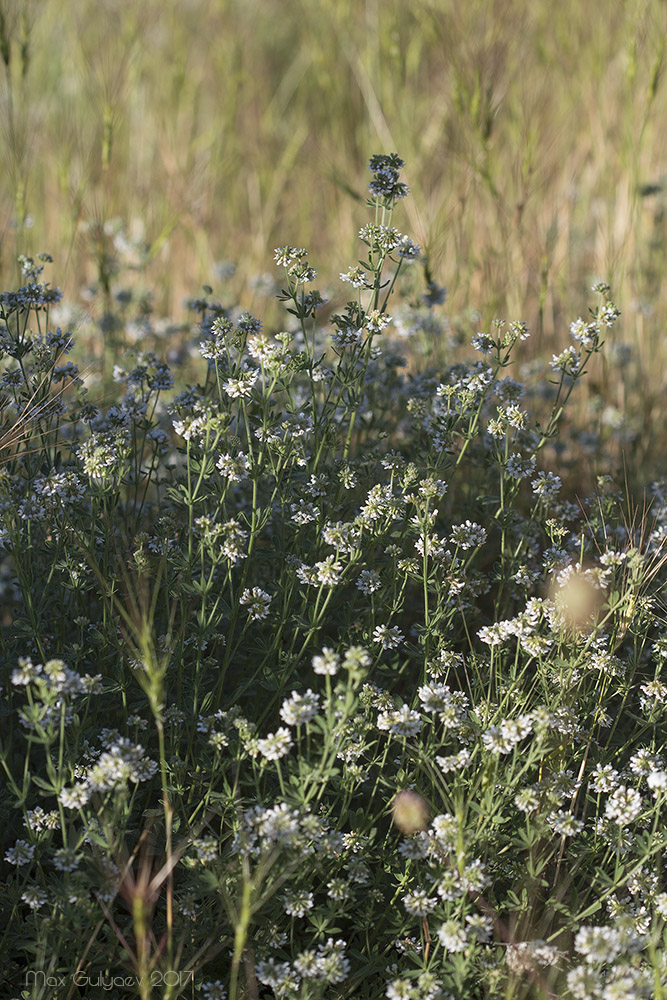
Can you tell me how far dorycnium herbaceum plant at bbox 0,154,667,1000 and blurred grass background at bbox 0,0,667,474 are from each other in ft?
4.62

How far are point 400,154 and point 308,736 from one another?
3.49m

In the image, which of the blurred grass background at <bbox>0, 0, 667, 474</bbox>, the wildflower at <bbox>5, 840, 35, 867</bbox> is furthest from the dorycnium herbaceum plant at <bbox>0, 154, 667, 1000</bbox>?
the blurred grass background at <bbox>0, 0, 667, 474</bbox>

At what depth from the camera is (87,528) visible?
2.61 metres

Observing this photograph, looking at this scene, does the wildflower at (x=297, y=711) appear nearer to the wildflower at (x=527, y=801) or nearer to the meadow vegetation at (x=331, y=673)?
the meadow vegetation at (x=331, y=673)

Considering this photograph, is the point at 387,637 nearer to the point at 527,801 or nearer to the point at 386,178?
the point at 527,801

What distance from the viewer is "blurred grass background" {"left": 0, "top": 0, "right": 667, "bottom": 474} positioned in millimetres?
3941

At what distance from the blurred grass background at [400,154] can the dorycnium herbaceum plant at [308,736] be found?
141 centimetres

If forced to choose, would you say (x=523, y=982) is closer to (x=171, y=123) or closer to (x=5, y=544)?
(x=5, y=544)

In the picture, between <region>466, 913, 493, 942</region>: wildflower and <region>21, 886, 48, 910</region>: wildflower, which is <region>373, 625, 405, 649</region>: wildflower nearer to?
<region>466, 913, 493, 942</region>: wildflower

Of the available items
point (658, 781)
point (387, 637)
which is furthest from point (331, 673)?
point (658, 781)

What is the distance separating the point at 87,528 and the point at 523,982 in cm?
165

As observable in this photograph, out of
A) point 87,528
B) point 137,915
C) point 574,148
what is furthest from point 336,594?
point 574,148

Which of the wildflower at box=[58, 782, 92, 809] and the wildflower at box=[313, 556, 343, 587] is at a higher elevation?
the wildflower at box=[313, 556, 343, 587]

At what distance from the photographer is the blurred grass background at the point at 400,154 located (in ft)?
12.9
